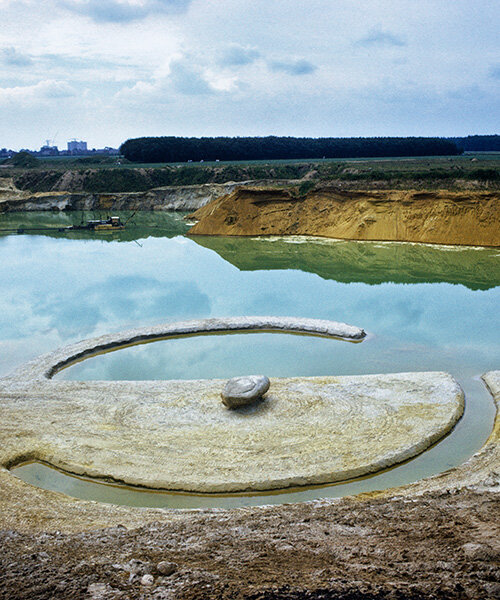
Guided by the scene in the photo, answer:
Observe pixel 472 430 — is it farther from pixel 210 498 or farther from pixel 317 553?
pixel 317 553

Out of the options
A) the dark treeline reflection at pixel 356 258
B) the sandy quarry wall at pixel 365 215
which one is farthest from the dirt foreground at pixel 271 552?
the sandy quarry wall at pixel 365 215

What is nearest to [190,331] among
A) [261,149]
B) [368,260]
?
[368,260]

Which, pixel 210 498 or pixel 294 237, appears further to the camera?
pixel 294 237

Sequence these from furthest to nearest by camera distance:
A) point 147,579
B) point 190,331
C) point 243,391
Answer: point 190,331
point 243,391
point 147,579

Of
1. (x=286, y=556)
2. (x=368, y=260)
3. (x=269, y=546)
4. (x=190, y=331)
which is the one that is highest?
(x=368, y=260)

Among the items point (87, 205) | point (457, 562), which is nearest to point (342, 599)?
point (457, 562)

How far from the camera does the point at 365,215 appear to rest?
44312 mm

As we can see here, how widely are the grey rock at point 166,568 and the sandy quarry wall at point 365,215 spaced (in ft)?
120

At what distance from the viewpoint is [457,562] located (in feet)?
21.8

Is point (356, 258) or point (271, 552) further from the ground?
point (356, 258)

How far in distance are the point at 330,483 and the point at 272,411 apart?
10.0 ft

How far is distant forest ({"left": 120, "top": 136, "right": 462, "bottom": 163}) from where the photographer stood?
115m

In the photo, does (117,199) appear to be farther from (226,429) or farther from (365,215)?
(226,429)

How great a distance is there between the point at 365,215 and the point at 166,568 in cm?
3992
